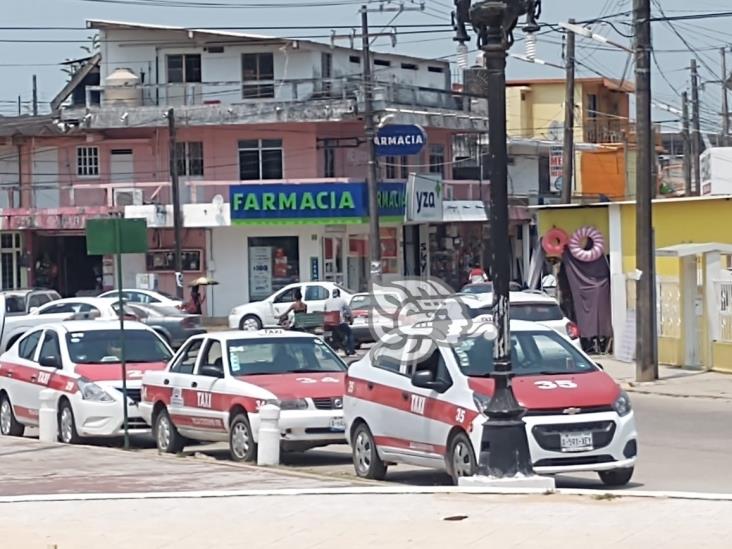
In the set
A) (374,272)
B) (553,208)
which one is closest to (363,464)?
(553,208)

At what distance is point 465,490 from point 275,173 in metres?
45.3

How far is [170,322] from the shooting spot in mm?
39312

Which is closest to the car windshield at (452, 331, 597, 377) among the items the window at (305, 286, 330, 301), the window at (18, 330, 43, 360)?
the window at (18, 330, 43, 360)

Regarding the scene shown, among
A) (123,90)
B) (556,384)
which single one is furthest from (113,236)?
(123,90)

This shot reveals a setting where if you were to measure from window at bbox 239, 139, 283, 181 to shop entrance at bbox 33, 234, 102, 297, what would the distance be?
7.27 meters

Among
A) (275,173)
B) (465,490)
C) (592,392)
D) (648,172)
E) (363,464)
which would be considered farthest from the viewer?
(275,173)

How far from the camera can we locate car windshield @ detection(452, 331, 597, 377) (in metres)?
15.2

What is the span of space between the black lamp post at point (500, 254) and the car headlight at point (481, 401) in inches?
34.2

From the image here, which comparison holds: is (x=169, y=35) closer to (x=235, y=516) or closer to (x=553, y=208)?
(x=553, y=208)

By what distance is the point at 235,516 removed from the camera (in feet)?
39.2

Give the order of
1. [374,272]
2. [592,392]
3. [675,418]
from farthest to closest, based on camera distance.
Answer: [374,272] < [675,418] < [592,392]

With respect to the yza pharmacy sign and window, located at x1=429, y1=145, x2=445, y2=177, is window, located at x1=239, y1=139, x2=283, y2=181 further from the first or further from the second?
window, located at x1=429, y1=145, x2=445, y2=177

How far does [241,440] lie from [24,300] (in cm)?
2233

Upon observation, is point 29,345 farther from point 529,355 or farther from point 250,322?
point 250,322
